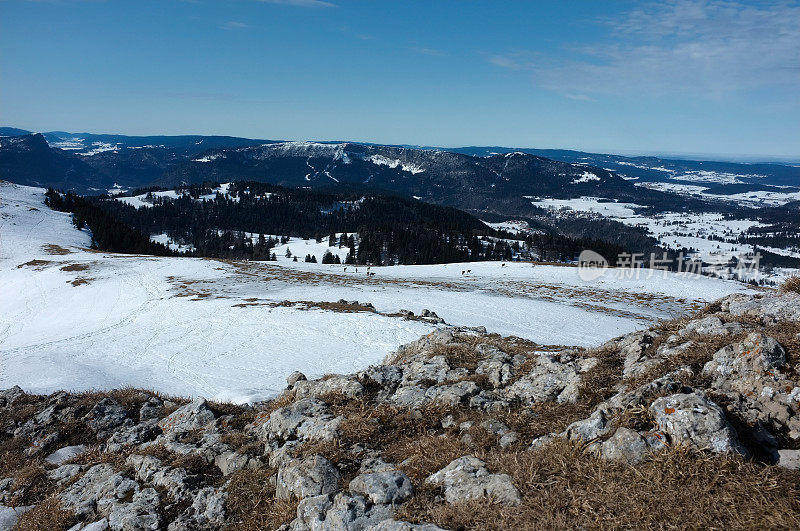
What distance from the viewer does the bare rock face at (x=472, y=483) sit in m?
4.25

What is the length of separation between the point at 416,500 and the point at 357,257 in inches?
4821

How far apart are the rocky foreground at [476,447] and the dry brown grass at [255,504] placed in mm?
21

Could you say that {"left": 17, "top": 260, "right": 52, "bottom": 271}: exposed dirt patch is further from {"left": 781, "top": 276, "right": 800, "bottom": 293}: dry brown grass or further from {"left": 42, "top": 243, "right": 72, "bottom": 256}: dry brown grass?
{"left": 781, "top": 276, "right": 800, "bottom": 293}: dry brown grass

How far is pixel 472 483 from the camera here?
452 centimetres

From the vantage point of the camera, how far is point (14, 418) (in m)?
9.50

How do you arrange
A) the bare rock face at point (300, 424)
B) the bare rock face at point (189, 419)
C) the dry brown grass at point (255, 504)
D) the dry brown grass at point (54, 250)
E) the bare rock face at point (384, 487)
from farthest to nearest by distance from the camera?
1. the dry brown grass at point (54, 250)
2. the bare rock face at point (189, 419)
3. the bare rock face at point (300, 424)
4. the dry brown grass at point (255, 504)
5. the bare rock face at point (384, 487)

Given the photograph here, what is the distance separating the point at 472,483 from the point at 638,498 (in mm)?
1621

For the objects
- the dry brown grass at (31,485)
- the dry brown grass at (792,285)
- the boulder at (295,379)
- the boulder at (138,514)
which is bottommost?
the dry brown grass at (31,485)

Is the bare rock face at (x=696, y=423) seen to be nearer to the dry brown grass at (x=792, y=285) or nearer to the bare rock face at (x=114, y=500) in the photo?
the bare rock face at (x=114, y=500)

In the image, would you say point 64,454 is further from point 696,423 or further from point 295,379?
point 696,423

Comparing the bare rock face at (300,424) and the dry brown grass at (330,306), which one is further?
the dry brown grass at (330,306)

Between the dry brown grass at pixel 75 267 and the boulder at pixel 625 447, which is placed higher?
the boulder at pixel 625 447

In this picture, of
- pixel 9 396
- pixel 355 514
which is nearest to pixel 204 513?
pixel 355 514

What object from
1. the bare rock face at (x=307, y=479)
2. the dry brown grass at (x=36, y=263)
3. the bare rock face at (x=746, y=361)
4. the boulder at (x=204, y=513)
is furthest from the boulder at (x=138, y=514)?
the dry brown grass at (x=36, y=263)
